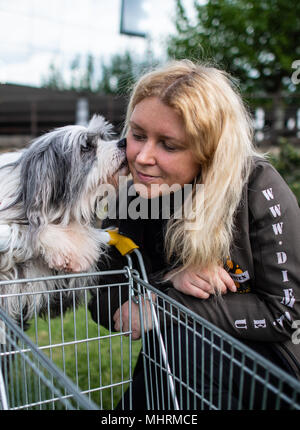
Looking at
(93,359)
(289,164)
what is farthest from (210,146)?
(289,164)

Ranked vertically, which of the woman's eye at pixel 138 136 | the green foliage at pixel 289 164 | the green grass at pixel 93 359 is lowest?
the green grass at pixel 93 359

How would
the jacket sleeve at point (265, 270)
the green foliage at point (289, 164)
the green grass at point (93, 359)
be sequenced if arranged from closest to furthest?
the jacket sleeve at point (265, 270) < the green grass at point (93, 359) < the green foliage at point (289, 164)

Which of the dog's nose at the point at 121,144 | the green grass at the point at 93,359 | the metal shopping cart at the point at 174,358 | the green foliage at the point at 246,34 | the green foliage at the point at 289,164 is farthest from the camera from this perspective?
the green foliage at the point at 246,34

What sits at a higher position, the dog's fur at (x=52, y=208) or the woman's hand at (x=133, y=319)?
the dog's fur at (x=52, y=208)

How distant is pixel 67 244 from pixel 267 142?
29.4 feet

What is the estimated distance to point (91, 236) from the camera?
164cm

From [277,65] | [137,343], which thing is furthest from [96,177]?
[277,65]

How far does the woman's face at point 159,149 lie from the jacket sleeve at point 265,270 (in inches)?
10.0

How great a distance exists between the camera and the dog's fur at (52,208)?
1.49 metres

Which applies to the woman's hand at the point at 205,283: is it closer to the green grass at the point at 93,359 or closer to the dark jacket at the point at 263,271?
the dark jacket at the point at 263,271

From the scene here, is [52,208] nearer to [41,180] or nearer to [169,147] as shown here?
[41,180]

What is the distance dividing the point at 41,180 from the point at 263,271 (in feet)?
2.93

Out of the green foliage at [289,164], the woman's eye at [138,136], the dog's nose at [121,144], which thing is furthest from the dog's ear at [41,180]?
the green foliage at [289,164]
